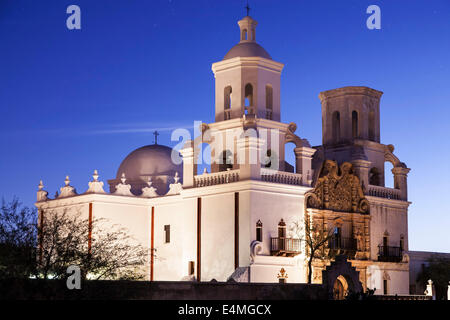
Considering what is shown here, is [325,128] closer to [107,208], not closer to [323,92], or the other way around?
[323,92]

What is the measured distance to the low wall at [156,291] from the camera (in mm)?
30406

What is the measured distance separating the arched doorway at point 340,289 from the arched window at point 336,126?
12.0m

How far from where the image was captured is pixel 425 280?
55.8 meters

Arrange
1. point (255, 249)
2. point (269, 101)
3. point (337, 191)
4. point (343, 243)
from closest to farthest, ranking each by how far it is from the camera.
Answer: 1. point (255, 249)
2. point (269, 101)
3. point (343, 243)
4. point (337, 191)

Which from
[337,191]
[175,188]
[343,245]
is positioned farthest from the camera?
[175,188]

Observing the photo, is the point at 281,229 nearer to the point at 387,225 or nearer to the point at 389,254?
the point at 389,254

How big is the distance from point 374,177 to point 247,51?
12224 mm

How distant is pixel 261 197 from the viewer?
147ft

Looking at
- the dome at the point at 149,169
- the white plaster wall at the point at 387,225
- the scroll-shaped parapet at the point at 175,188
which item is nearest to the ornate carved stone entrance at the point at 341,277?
the white plaster wall at the point at 387,225

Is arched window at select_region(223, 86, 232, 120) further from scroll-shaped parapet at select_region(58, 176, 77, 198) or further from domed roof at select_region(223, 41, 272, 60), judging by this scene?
scroll-shaped parapet at select_region(58, 176, 77, 198)

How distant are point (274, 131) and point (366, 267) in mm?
9740

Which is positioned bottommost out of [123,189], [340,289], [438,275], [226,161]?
[340,289]

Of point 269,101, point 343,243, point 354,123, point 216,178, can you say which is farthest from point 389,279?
point 269,101

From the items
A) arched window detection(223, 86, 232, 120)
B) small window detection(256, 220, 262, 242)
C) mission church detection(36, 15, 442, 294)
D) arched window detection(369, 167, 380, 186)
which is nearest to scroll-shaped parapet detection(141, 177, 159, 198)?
mission church detection(36, 15, 442, 294)
